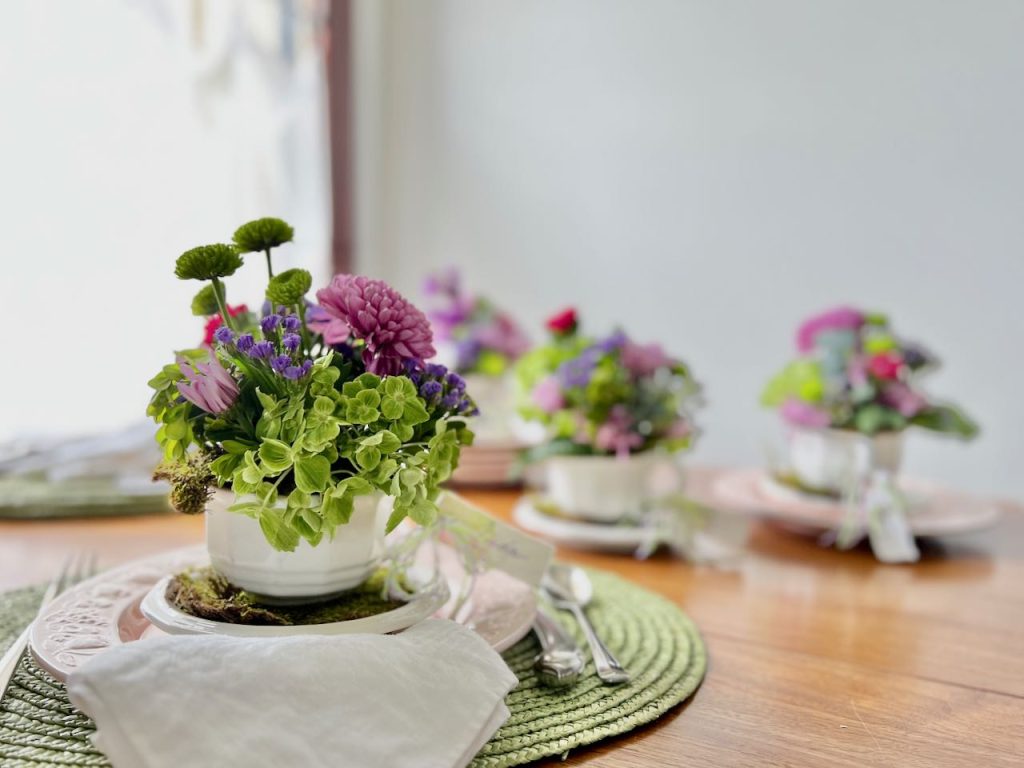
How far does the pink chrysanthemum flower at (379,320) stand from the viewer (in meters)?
0.65

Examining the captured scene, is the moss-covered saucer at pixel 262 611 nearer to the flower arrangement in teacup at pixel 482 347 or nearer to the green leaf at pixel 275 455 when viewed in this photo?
Result: the green leaf at pixel 275 455

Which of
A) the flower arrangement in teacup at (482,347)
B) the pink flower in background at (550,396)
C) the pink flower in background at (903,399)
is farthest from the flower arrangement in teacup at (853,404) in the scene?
the flower arrangement in teacup at (482,347)

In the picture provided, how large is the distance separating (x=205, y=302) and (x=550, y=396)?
0.54 meters

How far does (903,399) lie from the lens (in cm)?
125

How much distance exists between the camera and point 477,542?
2.73 feet

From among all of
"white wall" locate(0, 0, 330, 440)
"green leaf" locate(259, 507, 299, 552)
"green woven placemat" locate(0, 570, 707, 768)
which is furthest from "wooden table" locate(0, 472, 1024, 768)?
"white wall" locate(0, 0, 330, 440)

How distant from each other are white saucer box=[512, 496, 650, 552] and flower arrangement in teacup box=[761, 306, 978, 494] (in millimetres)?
302

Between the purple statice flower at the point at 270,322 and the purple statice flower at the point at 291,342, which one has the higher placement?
the purple statice flower at the point at 270,322

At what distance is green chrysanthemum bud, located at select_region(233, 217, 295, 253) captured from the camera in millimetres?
698

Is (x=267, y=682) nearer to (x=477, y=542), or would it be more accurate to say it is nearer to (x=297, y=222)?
(x=477, y=542)

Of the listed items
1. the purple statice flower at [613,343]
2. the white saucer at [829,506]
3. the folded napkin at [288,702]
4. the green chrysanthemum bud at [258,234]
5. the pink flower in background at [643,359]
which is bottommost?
the white saucer at [829,506]

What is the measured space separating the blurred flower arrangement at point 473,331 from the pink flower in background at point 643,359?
1.52 ft

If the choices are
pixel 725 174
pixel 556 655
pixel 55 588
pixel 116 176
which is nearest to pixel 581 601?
pixel 556 655

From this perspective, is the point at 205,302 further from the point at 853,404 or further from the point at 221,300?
the point at 853,404
